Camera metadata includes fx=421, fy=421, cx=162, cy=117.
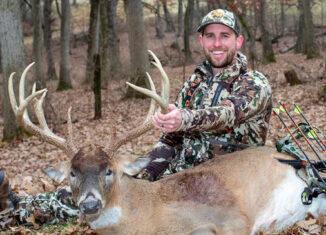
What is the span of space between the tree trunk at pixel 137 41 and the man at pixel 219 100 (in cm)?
956

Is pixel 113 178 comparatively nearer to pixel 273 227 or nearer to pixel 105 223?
pixel 105 223

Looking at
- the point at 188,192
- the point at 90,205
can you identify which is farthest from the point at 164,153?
the point at 90,205

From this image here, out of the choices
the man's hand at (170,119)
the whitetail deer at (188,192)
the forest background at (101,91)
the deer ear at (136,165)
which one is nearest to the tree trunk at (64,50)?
the forest background at (101,91)

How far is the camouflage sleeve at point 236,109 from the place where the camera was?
347 centimetres

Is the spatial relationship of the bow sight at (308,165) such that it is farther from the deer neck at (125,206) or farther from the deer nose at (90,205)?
the deer nose at (90,205)

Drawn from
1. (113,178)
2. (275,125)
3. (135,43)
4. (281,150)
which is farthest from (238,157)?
(135,43)

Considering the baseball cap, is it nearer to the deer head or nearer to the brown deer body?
the deer head

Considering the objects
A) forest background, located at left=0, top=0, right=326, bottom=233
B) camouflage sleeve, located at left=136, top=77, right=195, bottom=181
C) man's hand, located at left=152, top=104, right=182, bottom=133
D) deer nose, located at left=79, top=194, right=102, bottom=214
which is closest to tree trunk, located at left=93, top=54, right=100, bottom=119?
forest background, located at left=0, top=0, right=326, bottom=233

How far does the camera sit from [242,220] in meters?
3.70

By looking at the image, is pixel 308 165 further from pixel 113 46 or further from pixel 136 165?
pixel 113 46

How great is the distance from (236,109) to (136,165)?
1049 mm

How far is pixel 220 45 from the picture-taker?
4430mm

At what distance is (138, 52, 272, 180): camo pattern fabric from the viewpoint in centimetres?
361

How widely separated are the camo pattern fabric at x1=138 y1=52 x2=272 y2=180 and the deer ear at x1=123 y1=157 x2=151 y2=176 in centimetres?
47
